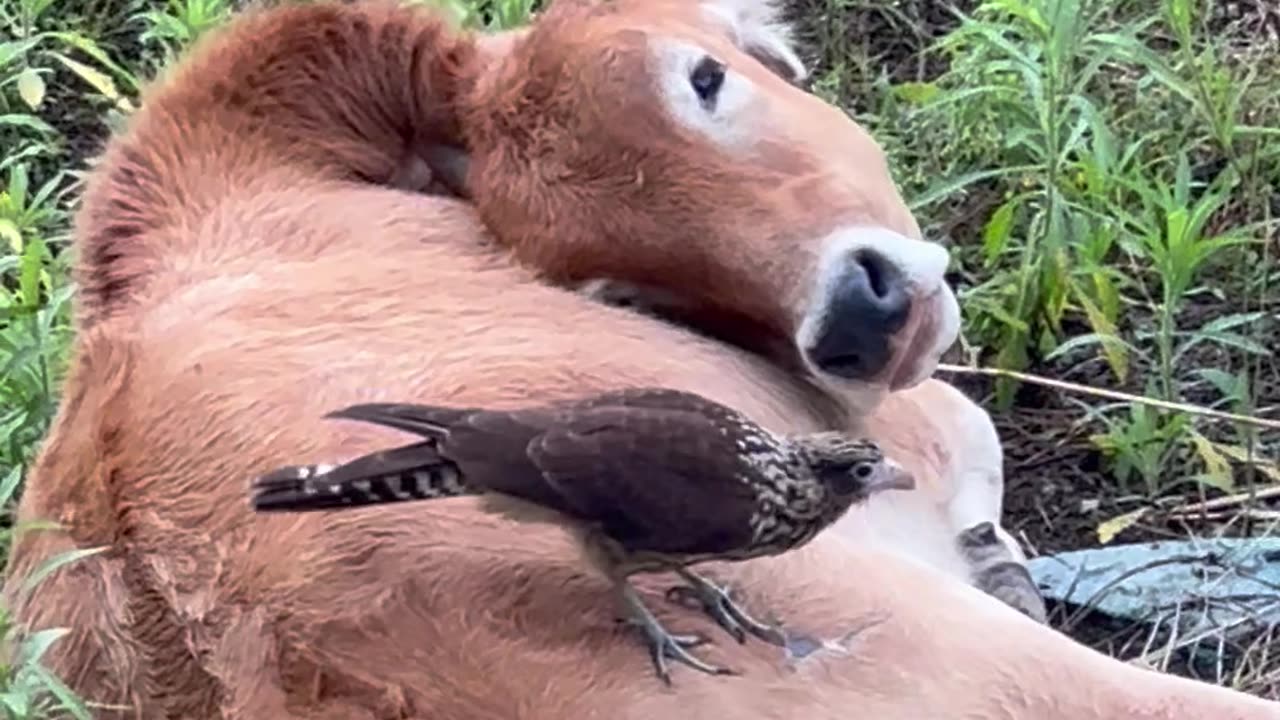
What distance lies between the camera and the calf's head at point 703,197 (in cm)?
302

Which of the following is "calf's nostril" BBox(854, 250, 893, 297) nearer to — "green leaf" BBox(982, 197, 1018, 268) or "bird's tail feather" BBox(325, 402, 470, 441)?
"bird's tail feather" BBox(325, 402, 470, 441)

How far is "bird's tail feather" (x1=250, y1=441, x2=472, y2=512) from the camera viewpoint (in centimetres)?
241

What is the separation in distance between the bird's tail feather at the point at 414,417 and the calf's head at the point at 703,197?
26.8 inches

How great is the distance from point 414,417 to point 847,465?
0.47 metres

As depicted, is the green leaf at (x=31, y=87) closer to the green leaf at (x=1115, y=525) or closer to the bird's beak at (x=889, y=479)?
the green leaf at (x=1115, y=525)

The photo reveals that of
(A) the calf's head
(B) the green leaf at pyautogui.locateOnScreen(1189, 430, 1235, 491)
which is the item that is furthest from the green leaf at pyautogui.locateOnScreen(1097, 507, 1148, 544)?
(A) the calf's head

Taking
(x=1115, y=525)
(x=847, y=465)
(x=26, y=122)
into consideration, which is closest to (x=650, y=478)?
(x=847, y=465)

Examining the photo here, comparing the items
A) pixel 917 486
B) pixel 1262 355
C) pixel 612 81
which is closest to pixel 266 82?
pixel 612 81

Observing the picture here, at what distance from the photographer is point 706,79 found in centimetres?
318

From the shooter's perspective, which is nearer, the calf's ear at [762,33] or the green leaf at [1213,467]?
the calf's ear at [762,33]

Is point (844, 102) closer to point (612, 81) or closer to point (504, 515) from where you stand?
point (612, 81)

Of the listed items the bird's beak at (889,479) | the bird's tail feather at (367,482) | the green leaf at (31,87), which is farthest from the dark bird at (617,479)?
the green leaf at (31,87)

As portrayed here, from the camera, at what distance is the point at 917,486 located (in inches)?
129

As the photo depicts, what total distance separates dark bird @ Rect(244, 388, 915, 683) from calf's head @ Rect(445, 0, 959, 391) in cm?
49
